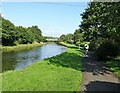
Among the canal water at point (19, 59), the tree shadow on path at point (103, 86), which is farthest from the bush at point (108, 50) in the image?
the tree shadow on path at point (103, 86)

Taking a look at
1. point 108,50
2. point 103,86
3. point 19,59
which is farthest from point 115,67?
point 19,59

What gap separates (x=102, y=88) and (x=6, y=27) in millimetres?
68475

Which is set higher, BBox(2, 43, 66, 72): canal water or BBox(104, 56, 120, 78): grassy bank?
BBox(104, 56, 120, 78): grassy bank

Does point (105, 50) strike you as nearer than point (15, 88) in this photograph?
No

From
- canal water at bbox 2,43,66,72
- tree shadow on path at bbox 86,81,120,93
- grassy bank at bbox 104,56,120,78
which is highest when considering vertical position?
tree shadow on path at bbox 86,81,120,93

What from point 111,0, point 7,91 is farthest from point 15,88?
point 111,0

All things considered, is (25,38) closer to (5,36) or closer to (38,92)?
(5,36)

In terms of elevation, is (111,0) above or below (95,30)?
above

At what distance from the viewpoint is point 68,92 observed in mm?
13031

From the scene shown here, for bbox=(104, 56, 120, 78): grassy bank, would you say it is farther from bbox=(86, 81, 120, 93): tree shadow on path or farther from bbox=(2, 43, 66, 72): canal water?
bbox=(2, 43, 66, 72): canal water

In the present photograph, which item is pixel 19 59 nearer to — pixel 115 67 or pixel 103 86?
pixel 115 67

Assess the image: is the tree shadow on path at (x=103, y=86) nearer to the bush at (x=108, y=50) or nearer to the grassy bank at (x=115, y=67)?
the grassy bank at (x=115, y=67)

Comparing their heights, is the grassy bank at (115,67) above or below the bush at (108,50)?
below

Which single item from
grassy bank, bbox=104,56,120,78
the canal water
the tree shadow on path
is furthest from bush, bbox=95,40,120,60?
the tree shadow on path
